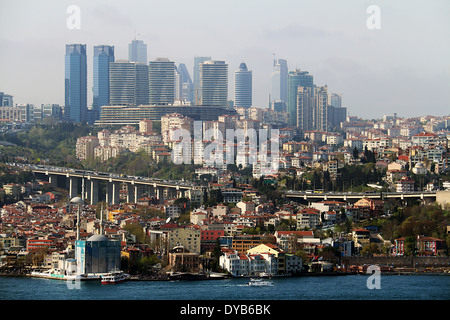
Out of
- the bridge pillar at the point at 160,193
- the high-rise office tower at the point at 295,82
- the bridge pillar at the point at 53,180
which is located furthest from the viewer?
the high-rise office tower at the point at 295,82

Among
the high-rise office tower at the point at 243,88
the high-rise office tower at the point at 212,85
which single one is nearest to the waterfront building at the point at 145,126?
the high-rise office tower at the point at 212,85

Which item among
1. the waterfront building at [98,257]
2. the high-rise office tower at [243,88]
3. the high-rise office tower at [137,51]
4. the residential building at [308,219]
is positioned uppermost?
the high-rise office tower at [137,51]

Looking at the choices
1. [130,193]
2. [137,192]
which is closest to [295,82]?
[130,193]

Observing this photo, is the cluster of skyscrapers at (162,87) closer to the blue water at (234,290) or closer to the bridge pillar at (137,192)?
the bridge pillar at (137,192)

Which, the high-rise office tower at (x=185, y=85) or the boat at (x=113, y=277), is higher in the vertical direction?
the high-rise office tower at (x=185, y=85)

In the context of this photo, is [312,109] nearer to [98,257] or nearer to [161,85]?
[161,85]

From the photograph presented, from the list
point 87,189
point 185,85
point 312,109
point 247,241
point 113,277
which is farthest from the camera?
point 185,85

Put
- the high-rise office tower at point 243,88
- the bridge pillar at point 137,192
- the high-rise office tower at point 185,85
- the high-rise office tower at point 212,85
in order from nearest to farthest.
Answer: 1. the bridge pillar at point 137,192
2. the high-rise office tower at point 212,85
3. the high-rise office tower at point 243,88
4. the high-rise office tower at point 185,85
